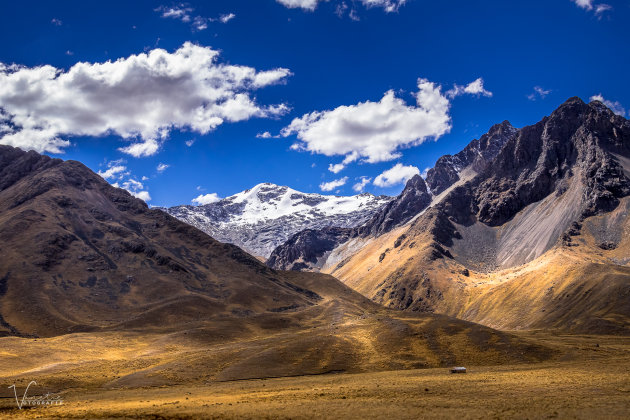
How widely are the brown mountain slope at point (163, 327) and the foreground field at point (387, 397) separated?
11.1m

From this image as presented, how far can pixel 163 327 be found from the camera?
141750mm

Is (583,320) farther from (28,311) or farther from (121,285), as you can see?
(28,311)

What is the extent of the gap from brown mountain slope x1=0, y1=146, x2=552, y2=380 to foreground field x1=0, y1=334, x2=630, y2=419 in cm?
1105

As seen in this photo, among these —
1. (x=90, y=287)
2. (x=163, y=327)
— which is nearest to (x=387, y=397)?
(x=163, y=327)

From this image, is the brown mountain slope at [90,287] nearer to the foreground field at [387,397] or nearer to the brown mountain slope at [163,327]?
the brown mountain slope at [163,327]

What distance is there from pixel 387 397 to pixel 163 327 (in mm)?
108542

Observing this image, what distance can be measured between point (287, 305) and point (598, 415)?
16024cm

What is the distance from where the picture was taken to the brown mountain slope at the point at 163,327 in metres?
82.1

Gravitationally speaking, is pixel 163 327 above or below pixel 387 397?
above

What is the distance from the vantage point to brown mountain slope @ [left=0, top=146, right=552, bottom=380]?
8206cm

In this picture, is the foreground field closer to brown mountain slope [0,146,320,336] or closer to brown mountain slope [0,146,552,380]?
brown mountain slope [0,146,552,380]

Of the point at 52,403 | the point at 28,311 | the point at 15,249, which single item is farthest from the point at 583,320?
the point at 15,249

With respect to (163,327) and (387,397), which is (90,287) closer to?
(163,327)

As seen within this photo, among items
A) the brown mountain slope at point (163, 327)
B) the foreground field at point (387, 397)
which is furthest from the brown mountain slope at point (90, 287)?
the foreground field at point (387, 397)
